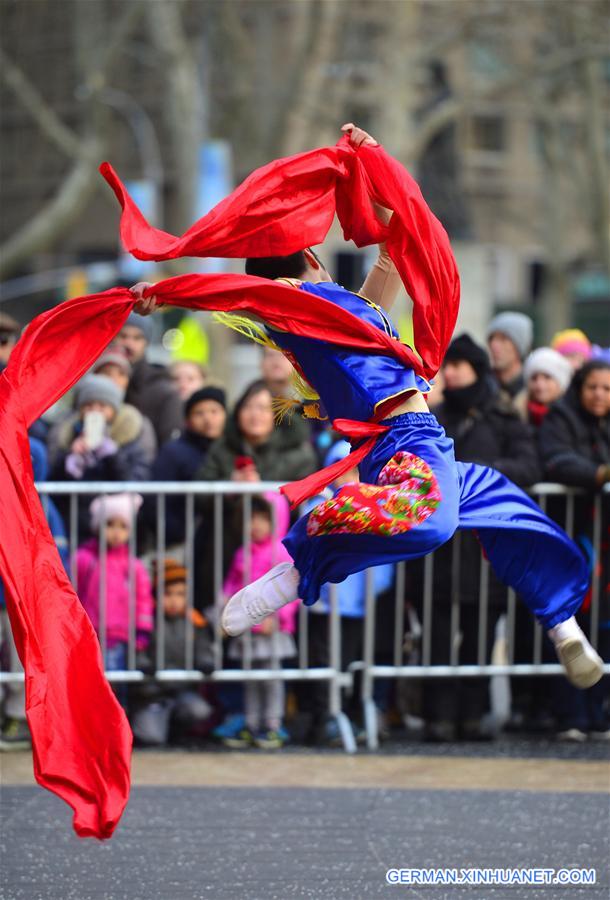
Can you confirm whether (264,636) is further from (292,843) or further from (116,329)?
(116,329)

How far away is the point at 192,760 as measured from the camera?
7.85 meters

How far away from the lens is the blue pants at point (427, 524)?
5418mm

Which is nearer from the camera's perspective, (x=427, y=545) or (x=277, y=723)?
(x=427, y=545)

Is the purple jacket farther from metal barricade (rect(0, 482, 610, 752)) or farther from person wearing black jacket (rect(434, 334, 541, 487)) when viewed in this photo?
person wearing black jacket (rect(434, 334, 541, 487))

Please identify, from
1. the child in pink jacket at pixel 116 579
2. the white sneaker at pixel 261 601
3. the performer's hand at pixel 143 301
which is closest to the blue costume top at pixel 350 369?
the performer's hand at pixel 143 301

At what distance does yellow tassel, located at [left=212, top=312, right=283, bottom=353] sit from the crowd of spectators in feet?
8.12

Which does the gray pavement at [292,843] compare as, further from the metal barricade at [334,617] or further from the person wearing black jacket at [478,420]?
the person wearing black jacket at [478,420]

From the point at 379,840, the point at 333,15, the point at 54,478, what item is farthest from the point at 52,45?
the point at 379,840

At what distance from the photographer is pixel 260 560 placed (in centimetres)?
828

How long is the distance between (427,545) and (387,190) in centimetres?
124

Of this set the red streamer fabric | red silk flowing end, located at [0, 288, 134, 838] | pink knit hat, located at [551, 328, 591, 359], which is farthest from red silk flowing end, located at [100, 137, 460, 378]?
pink knit hat, located at [551, 328, 591, 359]

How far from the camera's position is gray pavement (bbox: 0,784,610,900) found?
561cm

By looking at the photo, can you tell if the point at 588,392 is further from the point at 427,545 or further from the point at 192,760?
the point at 427,545

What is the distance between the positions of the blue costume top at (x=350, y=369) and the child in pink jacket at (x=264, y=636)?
8.36ft
